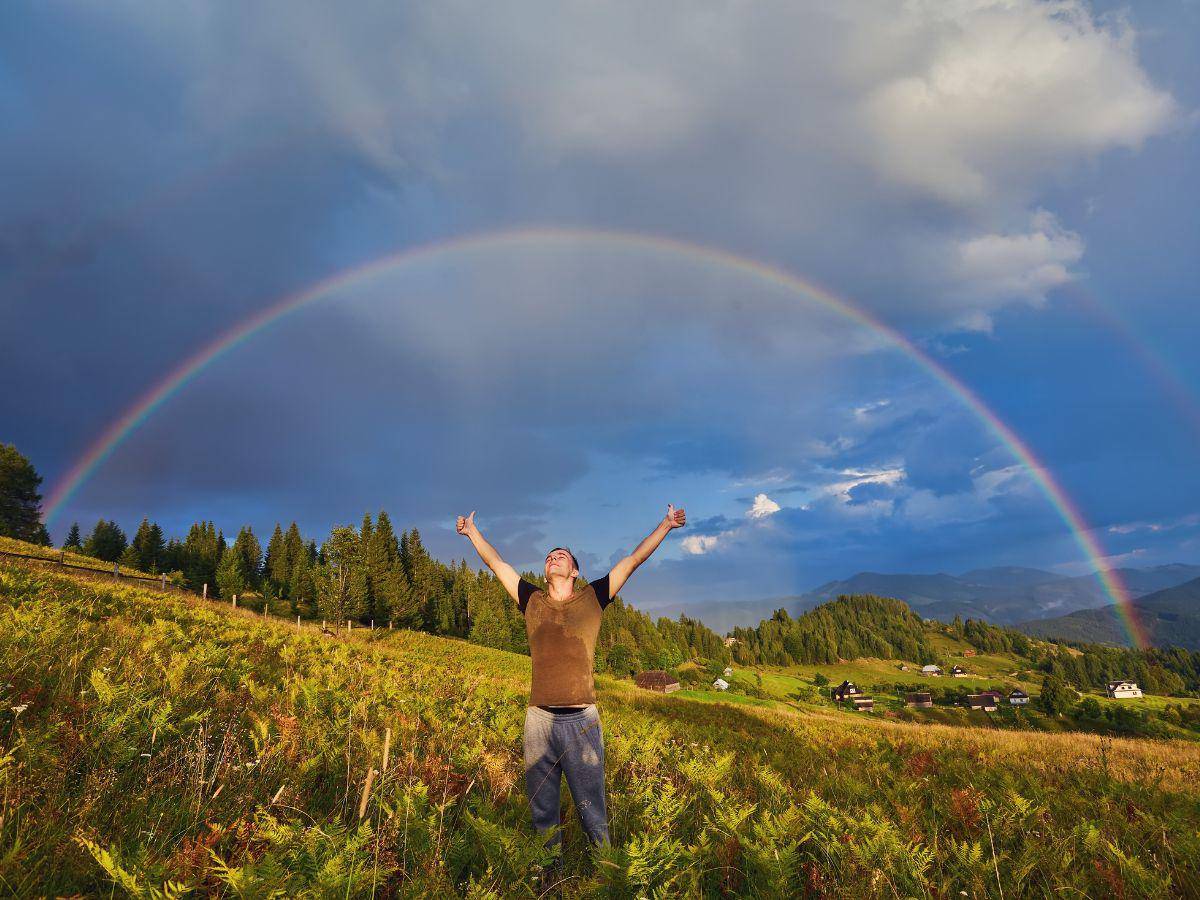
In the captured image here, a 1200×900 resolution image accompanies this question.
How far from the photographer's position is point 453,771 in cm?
591

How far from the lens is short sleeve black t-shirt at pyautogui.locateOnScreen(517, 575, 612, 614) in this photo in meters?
5.29

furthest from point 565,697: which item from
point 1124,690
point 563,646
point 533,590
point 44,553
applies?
point 1124,690

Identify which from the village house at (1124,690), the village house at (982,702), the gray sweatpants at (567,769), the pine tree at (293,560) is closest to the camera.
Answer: the gray sweatpants at (567,769)

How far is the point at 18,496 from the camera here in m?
73.9

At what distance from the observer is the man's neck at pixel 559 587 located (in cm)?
530

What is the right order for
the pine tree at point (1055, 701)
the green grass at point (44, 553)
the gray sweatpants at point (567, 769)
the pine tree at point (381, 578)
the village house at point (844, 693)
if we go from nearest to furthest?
the gray sweatpants at point (567, 769), the green grass at point (44, 553), the pine tree at point (381, 578), the pine tree at point (1055, 701), the village house at point (844, 693)

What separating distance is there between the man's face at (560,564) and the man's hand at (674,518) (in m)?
1.10

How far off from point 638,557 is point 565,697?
146cm

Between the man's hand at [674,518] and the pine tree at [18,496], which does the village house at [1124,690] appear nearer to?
the man's hand at [674,518]

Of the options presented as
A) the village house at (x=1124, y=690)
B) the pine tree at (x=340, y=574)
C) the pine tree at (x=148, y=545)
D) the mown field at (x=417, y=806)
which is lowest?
the village house at (x=1124, y=690)

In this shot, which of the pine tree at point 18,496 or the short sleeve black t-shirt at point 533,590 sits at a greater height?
the pine tree at point 18,496

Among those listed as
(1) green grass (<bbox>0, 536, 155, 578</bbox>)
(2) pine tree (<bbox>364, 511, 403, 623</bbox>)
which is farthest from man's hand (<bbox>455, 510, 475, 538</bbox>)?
(2) pine tree (<bbox>364, 511, 403, 623</bbox>)

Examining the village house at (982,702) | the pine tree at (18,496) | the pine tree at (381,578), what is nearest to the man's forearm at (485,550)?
the pine tree at (381,578)

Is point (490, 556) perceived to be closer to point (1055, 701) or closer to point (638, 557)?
point (638, 557)
